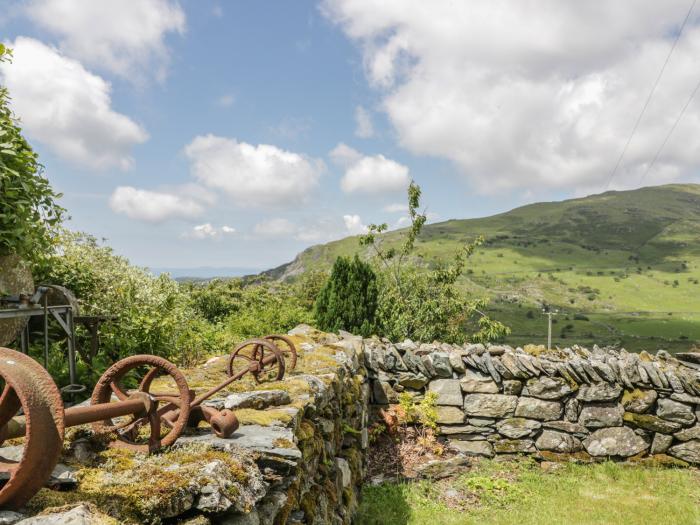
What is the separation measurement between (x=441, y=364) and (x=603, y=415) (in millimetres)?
3708

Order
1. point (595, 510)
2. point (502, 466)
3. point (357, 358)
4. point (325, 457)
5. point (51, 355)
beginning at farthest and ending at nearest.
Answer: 1. point (502, 466)
2. point (357, 358)
3. point (595, 510)
4. point (51, 355)
5. point (325, 457)

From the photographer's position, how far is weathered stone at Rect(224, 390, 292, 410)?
411cm

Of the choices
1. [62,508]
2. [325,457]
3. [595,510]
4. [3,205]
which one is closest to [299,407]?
[325,457]

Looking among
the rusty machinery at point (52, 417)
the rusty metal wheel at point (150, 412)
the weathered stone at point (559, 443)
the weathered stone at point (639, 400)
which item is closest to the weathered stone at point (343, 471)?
the rusty machinery at point (52, 417)

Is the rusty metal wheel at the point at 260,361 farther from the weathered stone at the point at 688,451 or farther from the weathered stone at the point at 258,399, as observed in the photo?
the weathered stone at the point at 688,451

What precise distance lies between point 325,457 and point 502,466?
6.38m

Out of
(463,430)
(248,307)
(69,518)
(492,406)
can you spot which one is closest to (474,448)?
(463,430)

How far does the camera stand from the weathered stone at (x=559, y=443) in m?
10.1

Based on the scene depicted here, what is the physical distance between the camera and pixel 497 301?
150500mm

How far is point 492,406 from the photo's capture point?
34.0 ft

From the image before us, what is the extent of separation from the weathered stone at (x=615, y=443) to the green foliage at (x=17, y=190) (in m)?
11.1

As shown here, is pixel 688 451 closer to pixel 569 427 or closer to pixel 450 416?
pixel 569 427

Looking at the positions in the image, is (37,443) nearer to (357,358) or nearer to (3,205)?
(3,205)

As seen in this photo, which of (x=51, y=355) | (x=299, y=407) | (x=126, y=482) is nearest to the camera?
(x=126, y=482)
